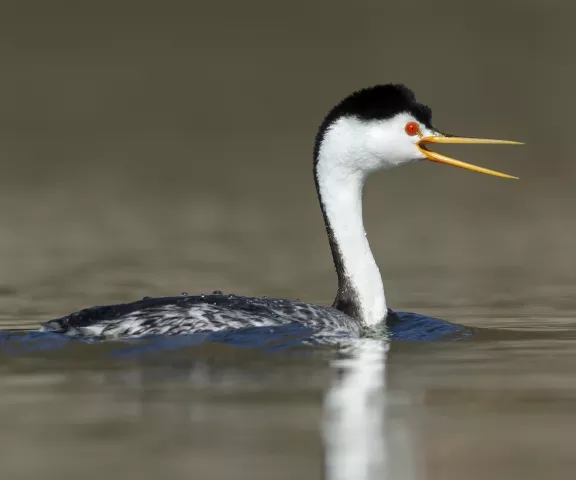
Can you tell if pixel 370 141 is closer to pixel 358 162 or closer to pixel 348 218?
pixel 358 162

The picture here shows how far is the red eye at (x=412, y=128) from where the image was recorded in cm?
1240

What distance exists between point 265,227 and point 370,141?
7.25 meters

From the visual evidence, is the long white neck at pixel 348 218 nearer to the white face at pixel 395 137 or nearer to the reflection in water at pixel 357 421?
the white face at pixel 395 137

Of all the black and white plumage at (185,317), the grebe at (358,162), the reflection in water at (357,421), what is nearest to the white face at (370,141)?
the grebe at (358,162)

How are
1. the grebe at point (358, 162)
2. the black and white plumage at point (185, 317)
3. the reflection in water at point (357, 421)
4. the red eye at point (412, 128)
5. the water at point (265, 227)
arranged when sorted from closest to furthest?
the reflection in water at point (357, 421) → the water at point (265, 227) → the black and white plumage at point (185, 317) → the grebe at point (358, 162) → the red eye at point (412, 128)

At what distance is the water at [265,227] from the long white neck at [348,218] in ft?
3.26

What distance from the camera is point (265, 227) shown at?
19.5 meters

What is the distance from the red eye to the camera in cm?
1240

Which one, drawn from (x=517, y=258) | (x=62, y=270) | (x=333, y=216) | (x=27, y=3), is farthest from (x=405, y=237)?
(x=27, y=3)

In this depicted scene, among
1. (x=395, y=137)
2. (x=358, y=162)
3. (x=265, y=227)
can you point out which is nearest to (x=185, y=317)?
(x=358, y=162)

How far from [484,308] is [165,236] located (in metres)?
6.23

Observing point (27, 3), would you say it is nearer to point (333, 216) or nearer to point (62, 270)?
point (62, 270)

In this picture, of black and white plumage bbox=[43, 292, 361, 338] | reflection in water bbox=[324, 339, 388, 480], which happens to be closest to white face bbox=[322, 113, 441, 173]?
black and white plumage bbox=[43, 292, 361, 338]

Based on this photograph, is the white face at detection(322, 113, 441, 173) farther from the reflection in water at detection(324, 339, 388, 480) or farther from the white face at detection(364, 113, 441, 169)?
the reflection in water at detection(324, 339, 388, 480)
